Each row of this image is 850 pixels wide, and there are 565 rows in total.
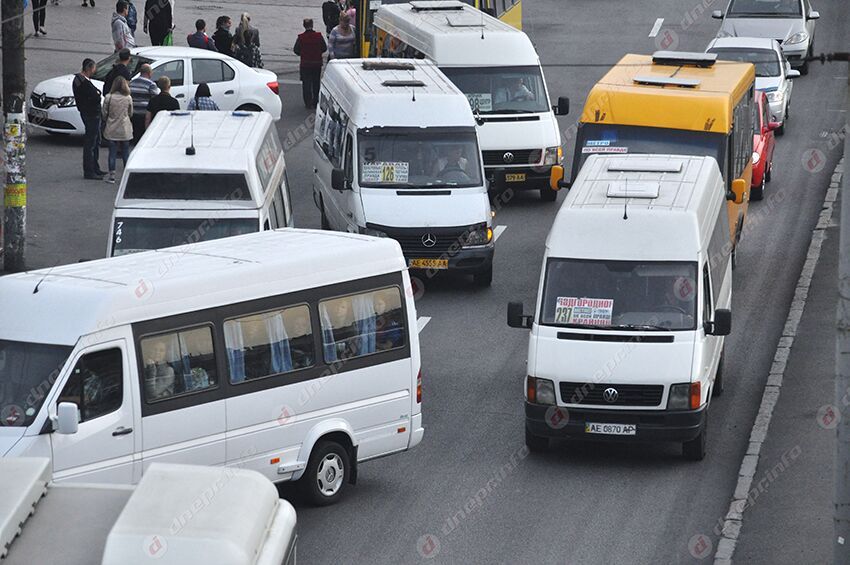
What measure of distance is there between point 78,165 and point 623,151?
36.9 ft

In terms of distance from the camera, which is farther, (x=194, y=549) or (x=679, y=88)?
(x=679, y=88)

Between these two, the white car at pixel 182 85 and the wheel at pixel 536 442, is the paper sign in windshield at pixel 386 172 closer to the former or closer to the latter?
the wheel at pixel 536 442

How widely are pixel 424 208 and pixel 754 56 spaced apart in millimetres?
12819

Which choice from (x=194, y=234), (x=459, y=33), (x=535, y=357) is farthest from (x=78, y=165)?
(x=535, y=357)

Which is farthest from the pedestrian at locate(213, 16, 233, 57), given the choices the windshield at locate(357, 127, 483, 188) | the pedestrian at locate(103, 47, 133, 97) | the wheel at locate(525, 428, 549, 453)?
the wheel at locate(525, 428, 549, 453)

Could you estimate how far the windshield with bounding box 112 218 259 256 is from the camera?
18141 mm

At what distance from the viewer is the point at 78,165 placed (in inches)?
1110

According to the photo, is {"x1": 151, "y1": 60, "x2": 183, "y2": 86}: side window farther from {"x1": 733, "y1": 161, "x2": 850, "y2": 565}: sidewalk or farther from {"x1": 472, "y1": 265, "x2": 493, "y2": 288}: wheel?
{"x1": 733, "y1": 161, "x2": 850, "y2": 565}: sidewalk

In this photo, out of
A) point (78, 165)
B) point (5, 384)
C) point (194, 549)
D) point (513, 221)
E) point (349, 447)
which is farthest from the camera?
point (78, 165)

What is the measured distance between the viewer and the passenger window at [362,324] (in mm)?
14555

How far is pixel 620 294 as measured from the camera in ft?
52.8

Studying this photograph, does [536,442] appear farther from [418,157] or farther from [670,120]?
[418,157]

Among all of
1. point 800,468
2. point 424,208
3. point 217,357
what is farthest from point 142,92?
point 800,468

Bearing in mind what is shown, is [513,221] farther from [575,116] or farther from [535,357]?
[535,357]
